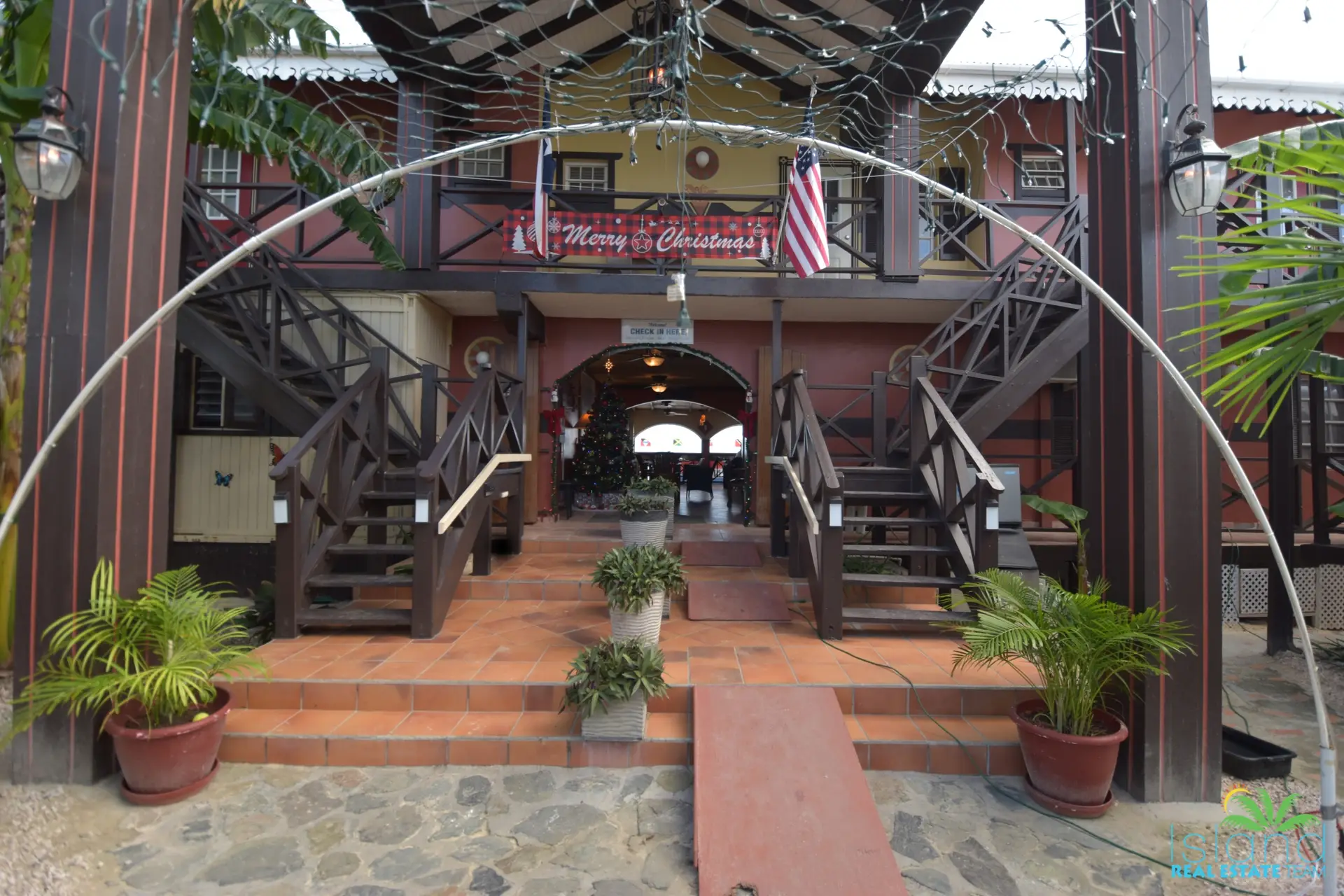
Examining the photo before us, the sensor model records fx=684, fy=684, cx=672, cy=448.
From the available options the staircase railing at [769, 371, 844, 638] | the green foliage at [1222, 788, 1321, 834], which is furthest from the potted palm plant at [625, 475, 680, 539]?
the green foliage at [1222, 788, 1321, 834]

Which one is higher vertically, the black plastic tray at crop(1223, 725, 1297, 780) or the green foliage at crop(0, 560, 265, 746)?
the green foliage at crop(0, 560, 265, 746)

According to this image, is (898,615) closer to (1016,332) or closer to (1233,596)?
(1016,332)

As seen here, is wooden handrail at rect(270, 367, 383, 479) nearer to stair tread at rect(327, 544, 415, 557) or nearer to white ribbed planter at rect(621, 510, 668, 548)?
stair tread at rect(327, 544, 415, 557)

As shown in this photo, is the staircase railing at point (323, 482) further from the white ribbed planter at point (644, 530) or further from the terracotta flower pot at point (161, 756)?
the white ribbed planter at point (644, 530)

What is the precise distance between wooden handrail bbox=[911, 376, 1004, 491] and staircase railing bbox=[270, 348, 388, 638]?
5.16 metres

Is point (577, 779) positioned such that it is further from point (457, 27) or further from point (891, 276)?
point (457, 27)

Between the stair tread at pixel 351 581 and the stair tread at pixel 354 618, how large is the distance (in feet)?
0.69

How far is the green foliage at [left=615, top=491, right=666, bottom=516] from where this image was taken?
265 inches

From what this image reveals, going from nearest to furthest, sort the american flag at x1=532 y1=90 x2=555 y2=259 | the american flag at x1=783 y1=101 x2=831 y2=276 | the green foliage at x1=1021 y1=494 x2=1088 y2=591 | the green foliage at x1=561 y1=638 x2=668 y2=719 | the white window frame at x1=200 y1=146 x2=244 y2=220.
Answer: the green foliage at x1=561 y1=638 x2=668 y2=719 < the green foliage at x1=1021 y1=494 x2=1088 y2=591 < the american flag at x1=783 y1=101 x2=831 y2=276 < the american flag at x1=532 y1=90 x2=555 y2=259 < the white window frame at x1=200 y1=146 x2=244 y2=220

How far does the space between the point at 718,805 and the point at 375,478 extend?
16.0 ft

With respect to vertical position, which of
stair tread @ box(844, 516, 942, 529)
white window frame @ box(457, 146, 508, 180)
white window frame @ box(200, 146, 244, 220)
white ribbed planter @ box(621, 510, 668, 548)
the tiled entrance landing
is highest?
white window frame @ box(457, 146, 508, 180)

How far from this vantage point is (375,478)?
6.73 m

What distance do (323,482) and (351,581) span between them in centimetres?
98

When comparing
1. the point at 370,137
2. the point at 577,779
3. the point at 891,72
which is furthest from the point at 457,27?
the point at 577,779
